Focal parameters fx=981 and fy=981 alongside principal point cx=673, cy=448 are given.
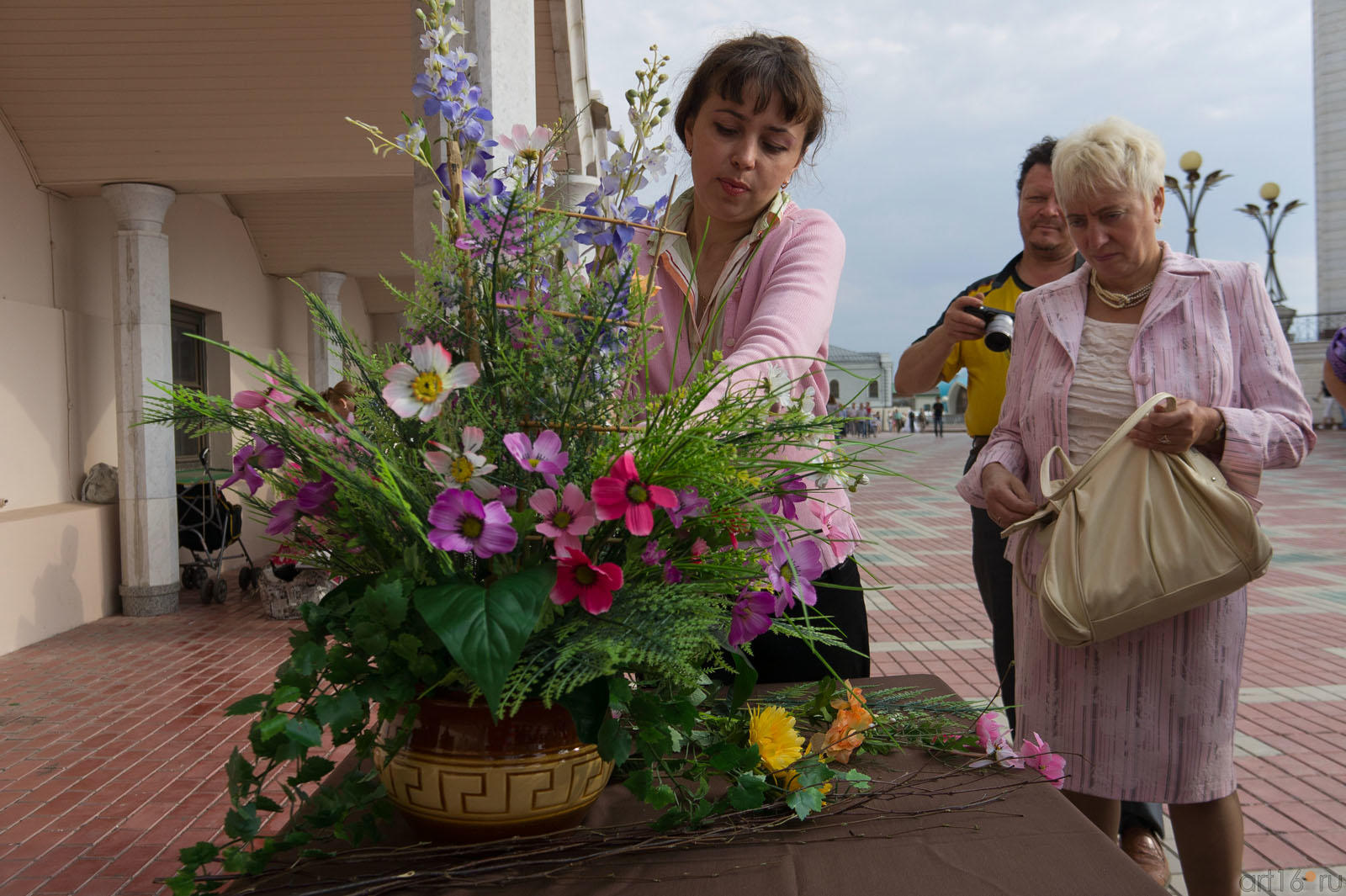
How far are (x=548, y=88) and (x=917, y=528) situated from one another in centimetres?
690

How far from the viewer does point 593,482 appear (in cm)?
92

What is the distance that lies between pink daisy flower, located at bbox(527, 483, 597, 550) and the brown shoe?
2307mm

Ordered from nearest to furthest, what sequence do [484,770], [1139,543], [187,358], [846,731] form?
[484,770]
[846,731]
[1139,543]
[187,358]

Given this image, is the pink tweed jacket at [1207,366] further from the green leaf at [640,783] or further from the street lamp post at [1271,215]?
the street lamp post at [1271,215]

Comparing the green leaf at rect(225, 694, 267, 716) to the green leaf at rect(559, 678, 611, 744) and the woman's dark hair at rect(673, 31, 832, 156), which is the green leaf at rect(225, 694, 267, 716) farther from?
the woman's dark hair at rect(673, 31, 832, 156)

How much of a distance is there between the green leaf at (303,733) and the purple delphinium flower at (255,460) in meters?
0.27

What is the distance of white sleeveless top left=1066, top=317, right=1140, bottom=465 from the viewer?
209cm

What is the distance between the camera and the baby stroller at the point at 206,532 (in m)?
7.95

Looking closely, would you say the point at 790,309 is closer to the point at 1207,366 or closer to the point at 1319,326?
the point at 1207,366

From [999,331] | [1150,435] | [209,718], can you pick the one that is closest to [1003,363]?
[999,331]

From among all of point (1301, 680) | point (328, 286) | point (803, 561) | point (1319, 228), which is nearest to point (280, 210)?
point (328, 286)

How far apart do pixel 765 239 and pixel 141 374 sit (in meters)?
6.89

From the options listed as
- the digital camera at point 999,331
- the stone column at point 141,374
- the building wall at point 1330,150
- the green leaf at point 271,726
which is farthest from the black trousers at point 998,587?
the building wall at point 1330,150

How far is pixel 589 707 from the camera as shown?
952mm
